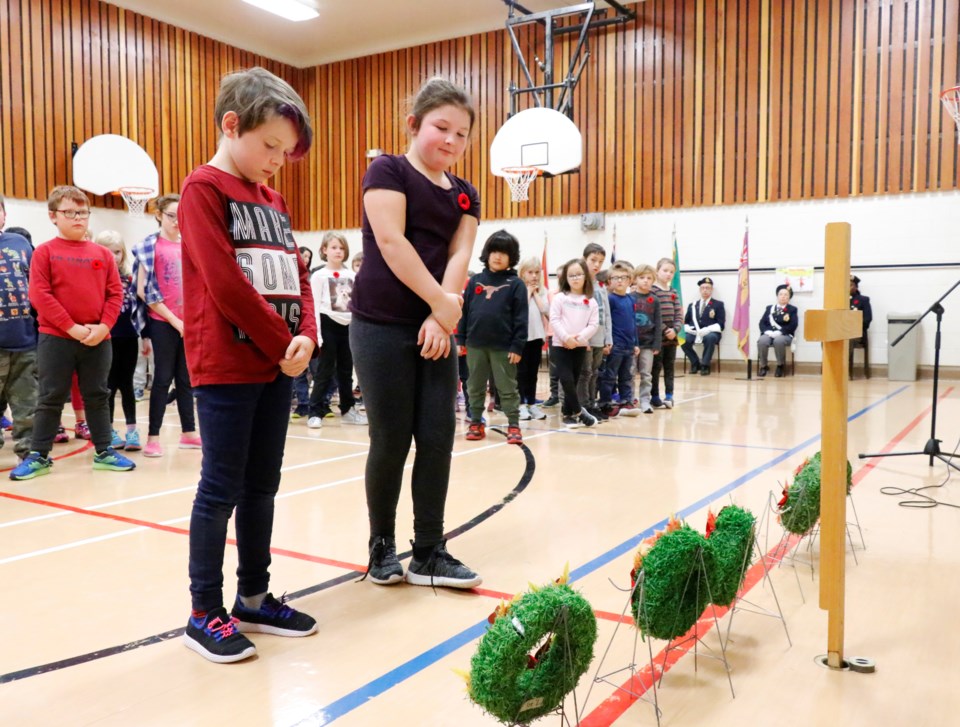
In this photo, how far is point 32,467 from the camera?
396 centimetres

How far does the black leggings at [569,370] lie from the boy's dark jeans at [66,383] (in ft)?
9.89

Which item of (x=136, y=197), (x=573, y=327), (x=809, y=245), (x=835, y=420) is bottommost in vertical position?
(x=835, y=420)

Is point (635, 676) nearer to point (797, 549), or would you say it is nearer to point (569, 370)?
point (797, 549)

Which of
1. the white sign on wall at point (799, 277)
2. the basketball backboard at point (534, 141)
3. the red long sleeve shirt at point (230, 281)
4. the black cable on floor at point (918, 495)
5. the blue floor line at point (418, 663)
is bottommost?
the blue floor line at point (418, 663)

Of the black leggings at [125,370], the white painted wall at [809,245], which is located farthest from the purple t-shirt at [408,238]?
the white painted wall at [809,245]

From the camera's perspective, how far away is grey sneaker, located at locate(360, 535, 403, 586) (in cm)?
236

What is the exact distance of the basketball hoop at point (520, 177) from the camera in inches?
392

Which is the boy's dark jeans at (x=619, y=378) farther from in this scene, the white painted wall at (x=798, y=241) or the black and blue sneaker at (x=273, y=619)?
the black and blue sneaker at (x=273, y=619)

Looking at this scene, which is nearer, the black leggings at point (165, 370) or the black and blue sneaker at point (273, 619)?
the black and blue sneaker at point (273, 619)

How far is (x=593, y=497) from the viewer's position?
11.4 ft

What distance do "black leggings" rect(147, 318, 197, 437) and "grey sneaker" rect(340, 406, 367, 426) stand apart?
1.53m

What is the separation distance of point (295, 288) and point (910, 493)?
2898mm

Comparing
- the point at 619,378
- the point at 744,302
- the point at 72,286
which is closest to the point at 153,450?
the point at 72,286

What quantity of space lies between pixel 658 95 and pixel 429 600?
10.1 m
